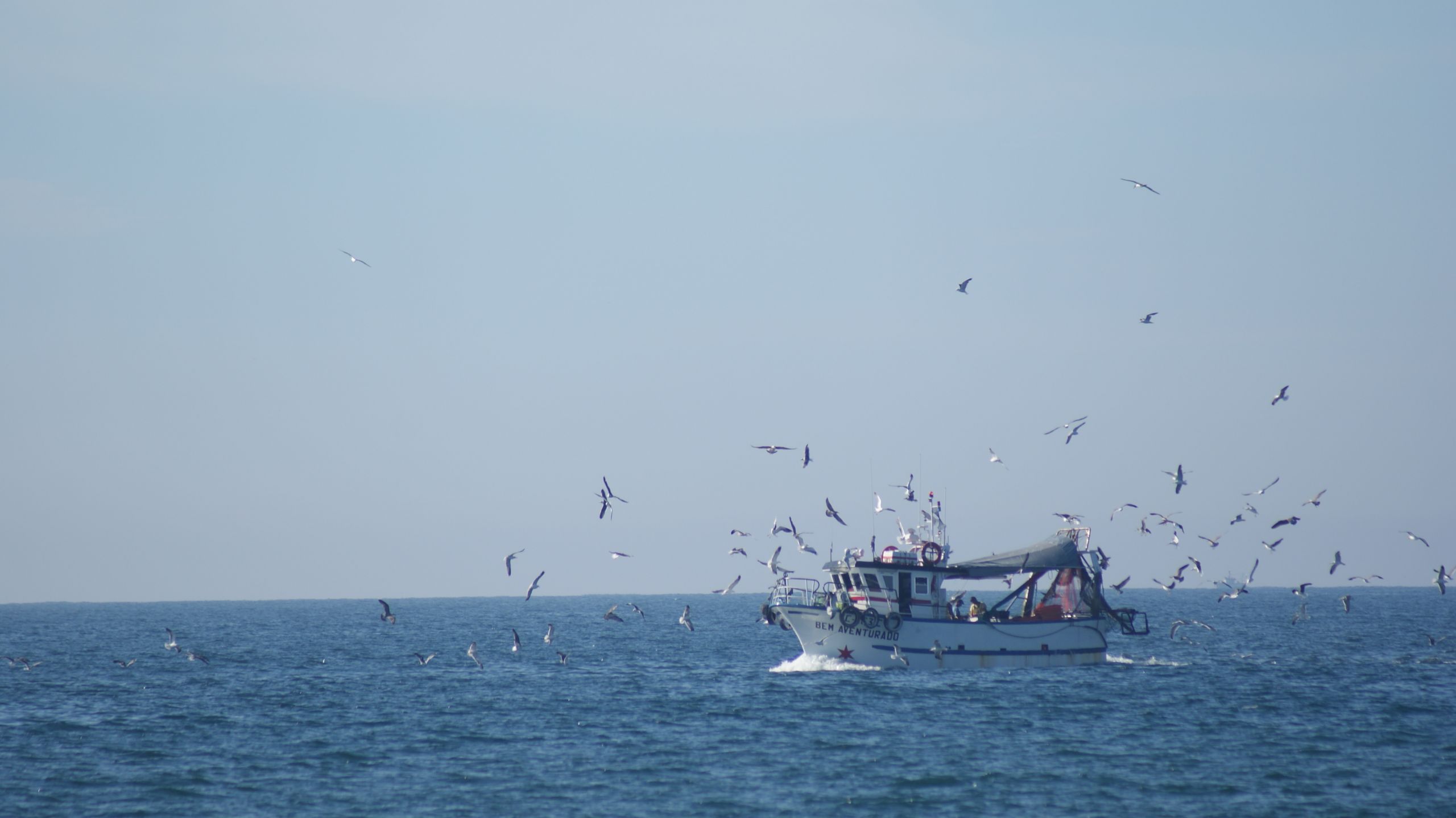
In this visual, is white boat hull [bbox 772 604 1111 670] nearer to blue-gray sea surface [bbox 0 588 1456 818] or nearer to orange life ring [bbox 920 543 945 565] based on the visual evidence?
blue-gray sea surface [bbox 0 588 1456 818]

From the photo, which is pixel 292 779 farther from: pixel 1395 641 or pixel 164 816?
pixel 1395 641

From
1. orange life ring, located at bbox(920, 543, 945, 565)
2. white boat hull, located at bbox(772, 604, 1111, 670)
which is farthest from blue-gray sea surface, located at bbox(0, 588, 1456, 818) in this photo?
orange life ring, located at bbox(920, 543, 945, 565)

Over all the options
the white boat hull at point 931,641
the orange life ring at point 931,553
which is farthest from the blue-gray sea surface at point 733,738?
the orange life ring at point 931,553

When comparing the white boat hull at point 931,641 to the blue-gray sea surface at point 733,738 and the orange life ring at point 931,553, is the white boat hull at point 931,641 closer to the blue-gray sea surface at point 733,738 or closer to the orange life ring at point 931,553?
the blue-gray sea surface at point 733,738

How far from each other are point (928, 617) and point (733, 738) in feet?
49.0

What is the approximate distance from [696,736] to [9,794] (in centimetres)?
1828

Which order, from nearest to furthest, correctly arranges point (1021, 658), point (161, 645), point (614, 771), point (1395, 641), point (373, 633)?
point (614, 771) < point (1021, 658) < point (1395, 641) < point (161, 645) < point (373, 633)

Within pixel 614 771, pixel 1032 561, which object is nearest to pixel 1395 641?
pixel 1032 561

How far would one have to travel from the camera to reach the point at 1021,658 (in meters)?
56.2

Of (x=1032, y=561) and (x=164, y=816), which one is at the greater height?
(x=1032, y=561)

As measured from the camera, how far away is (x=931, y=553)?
5525 cm

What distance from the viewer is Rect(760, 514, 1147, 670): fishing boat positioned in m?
53.5

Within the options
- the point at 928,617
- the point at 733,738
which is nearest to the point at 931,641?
the point at 928,617

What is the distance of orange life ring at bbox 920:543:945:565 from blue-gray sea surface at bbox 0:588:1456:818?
4670 millimetres
